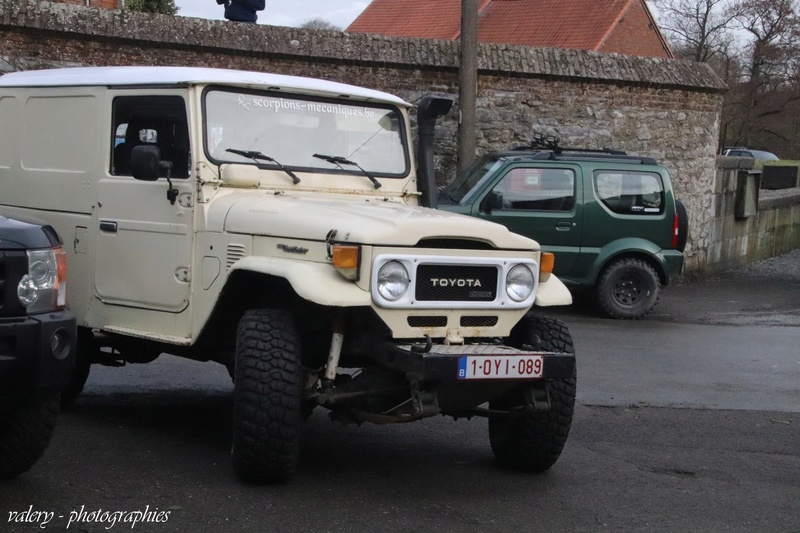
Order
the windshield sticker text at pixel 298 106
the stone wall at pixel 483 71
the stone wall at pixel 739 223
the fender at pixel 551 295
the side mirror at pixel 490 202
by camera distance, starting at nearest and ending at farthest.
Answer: the fender at pixel 551 295 → the windshield sticker text at pixel 298 106 → the side mirror at pixel 490 202 → the stone wall at pixel 483 71 → the stone wall at pixel 739 223

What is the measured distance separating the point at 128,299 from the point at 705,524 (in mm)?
3389

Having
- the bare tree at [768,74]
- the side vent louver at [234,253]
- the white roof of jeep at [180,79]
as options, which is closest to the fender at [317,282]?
the side vent louver at [234,253]

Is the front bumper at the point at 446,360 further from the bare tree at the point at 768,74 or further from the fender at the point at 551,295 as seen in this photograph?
the bare tree at the point at 768,74

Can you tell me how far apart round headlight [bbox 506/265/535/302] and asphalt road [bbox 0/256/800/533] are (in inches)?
39.0

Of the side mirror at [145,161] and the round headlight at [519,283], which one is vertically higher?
the side mirror at [145,161]

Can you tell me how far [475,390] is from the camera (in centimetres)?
555

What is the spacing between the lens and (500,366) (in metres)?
5.38

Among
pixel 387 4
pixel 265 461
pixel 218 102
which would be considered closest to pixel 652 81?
pixel 218 102

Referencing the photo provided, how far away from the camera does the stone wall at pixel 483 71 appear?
13398 millimetres

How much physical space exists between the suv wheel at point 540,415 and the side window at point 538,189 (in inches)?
273

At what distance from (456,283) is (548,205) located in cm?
750

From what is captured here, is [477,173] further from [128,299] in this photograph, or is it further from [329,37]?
[128,299]

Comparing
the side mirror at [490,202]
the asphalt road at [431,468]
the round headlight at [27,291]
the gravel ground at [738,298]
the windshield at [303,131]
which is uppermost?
the windshield at [303,131]

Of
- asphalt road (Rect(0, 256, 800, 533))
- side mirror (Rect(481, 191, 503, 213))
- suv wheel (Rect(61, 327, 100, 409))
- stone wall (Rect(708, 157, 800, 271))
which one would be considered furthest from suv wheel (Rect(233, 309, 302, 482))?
stone wall (Rect(708, 157, 800, 271))
